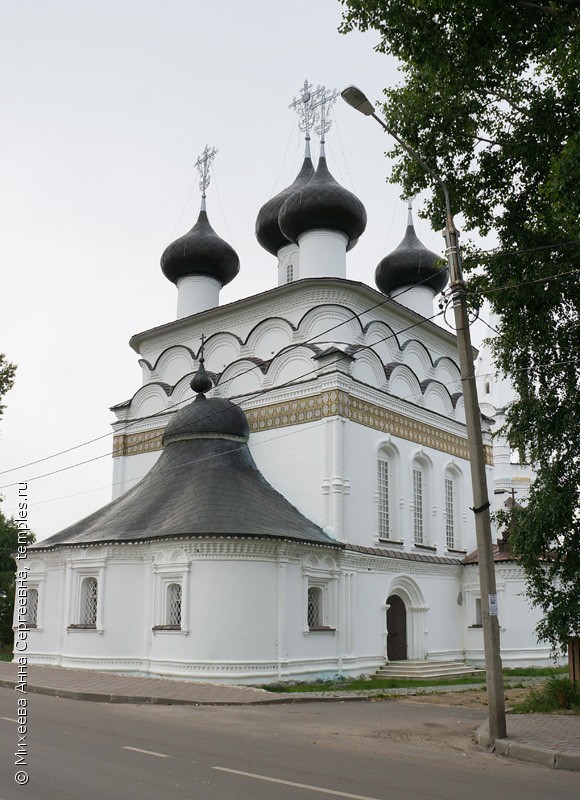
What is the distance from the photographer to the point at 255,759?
7.45m

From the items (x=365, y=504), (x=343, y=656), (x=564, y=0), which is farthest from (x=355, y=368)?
(x=564, y=0)

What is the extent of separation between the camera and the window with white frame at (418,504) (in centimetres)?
2066

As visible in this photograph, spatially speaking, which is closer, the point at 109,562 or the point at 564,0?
the point at 564,0

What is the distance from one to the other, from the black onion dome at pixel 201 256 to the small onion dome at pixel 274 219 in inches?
42.1

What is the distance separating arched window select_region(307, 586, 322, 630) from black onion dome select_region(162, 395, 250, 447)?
406 cm

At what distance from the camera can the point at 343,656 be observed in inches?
675

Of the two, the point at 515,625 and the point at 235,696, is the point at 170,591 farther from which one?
the point at 515,625

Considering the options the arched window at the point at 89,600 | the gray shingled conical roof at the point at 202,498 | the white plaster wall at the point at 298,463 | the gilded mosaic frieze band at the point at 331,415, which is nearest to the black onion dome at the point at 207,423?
the gray shingled conical roof at the point at 202,498

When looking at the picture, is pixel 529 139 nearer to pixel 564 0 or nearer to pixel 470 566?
pixel 564 0

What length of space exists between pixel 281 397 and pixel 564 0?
11.6 m

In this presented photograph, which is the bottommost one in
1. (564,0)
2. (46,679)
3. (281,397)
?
(46,679)

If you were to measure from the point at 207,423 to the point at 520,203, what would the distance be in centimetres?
968

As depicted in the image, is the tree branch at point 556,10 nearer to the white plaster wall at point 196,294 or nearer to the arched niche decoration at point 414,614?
the arched niche decoration at point 414,614

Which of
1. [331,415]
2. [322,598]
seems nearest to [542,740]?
[322,598]
